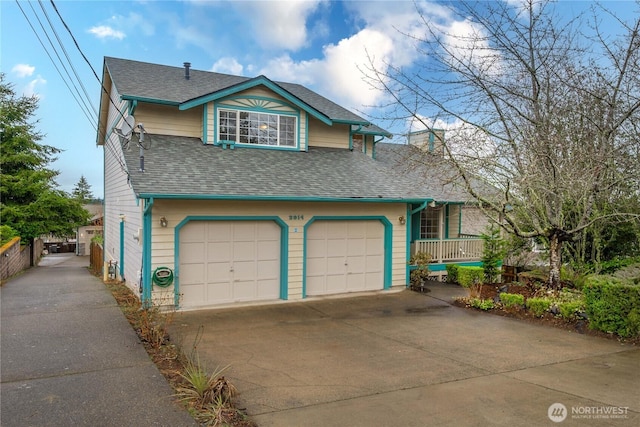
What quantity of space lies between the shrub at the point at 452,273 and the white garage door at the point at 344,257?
3.19 m

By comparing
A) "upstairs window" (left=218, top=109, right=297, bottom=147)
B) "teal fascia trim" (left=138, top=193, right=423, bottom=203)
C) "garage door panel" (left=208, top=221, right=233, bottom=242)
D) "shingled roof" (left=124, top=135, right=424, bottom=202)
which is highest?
"upstairs window" (left=218, top=109, right=297, bottom=147)

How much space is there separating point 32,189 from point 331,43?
20.9 m

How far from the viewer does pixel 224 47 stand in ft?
49.5

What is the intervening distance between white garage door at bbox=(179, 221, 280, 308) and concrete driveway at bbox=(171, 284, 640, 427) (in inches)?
22.9

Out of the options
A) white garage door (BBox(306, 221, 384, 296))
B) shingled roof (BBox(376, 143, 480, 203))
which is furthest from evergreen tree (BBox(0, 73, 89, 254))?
white garage door (BBox(306, 221, 384, 296))

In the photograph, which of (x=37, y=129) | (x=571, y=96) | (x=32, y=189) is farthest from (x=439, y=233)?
(x=37, y=129)

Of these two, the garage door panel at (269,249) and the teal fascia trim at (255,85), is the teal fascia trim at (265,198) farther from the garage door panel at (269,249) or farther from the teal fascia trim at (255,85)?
the teal fascia trim at (255,85)

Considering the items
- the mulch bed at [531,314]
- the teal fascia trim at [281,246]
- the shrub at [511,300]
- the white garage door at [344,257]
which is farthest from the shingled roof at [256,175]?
the shrub at [511,300]

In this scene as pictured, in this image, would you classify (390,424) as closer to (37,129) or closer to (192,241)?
(192,241)

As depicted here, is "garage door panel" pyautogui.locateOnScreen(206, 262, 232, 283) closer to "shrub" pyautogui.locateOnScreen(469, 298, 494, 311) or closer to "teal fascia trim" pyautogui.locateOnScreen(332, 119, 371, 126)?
"shrub" pyautogui.locateOnScreen(469, 298, 494, 311)

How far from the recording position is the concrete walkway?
15.5 ft

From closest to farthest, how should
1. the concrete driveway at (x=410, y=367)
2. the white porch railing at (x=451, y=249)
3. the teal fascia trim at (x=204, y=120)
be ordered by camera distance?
the concrete driveway at (x=410, y=367) < the teal fascia trim at (x=204, y=120) < the white porch railing at (x=451, y=249)

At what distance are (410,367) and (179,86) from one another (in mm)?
10785

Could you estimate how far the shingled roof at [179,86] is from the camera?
12.0 meters
